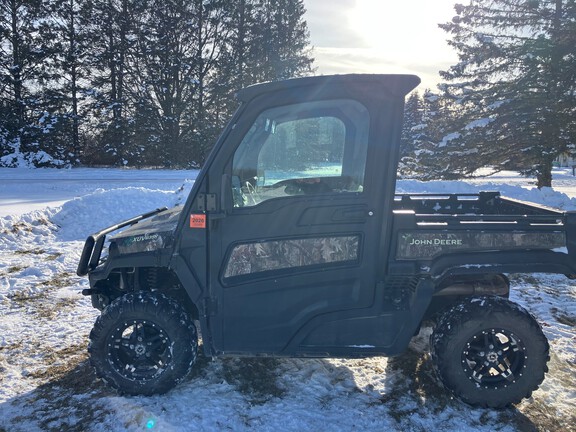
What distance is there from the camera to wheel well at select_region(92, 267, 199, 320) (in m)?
3.42

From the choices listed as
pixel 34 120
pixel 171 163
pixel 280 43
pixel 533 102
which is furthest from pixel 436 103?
pixel 34 120

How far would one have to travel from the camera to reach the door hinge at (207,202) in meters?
2.83

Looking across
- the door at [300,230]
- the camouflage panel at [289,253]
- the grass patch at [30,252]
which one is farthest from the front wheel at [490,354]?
the grass patch at [30,252]

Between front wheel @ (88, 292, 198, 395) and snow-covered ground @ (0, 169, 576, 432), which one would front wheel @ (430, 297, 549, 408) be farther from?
front wheel @ (88, 292, 198, 395)

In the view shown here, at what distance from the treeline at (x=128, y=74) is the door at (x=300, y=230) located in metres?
19.2

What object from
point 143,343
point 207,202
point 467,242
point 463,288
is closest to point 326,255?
point 207,202

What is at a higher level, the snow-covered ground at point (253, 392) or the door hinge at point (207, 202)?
the door hinge at point (207, 202)

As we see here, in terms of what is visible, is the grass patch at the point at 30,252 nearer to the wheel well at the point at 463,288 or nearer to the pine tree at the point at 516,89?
the wheel well at the point at 463,288

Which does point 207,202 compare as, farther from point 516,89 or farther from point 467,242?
point 516,89

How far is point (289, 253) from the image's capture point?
295 centimetres

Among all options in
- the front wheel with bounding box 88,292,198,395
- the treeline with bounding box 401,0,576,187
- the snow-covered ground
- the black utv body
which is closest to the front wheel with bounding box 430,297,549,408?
the black utv body

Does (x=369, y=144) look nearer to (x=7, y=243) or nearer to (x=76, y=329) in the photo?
(x=76, y=329)

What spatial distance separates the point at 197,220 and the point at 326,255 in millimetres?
933

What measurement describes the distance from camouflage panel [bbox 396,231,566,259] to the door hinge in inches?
51.7
